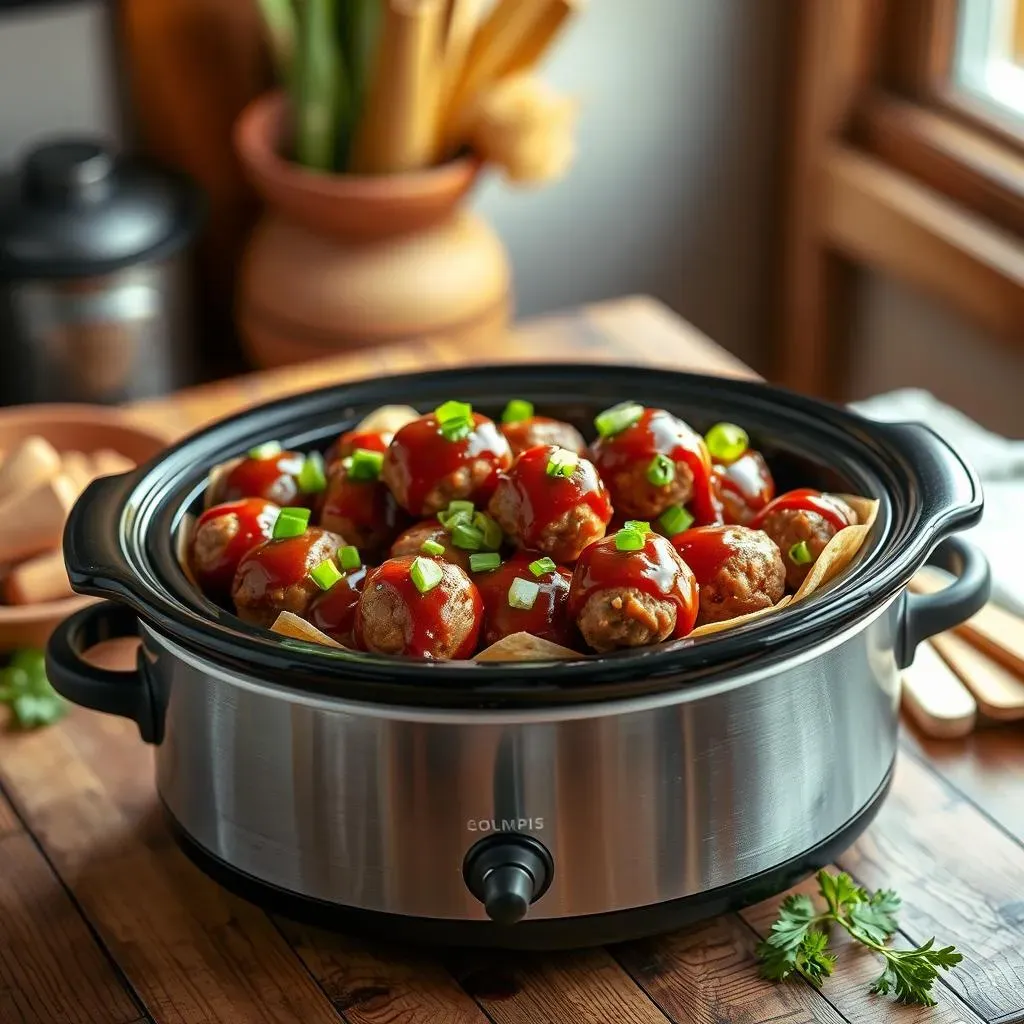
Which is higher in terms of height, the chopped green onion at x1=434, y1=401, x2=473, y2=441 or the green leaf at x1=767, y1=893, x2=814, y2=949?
the chopped green onion at x1=434, y1=401, x2=473, y2=441

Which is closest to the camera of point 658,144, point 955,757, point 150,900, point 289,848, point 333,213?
point 289,848

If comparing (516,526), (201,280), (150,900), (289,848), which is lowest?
(201,280)

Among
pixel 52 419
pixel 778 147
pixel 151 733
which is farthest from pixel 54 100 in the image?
pixel 151 733

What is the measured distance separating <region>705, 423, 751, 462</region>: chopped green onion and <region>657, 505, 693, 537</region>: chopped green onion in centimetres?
8

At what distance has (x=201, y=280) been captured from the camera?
2.46 m

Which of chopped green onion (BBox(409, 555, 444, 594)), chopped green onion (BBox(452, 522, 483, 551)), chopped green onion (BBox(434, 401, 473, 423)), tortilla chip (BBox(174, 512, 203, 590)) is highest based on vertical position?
chopped green onion (BBox(434, 401, 473, 423))

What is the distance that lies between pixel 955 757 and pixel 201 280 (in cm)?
151

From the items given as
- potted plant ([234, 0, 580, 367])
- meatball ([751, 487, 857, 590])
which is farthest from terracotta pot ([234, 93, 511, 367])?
meatball ([751, 487, 857, 590])

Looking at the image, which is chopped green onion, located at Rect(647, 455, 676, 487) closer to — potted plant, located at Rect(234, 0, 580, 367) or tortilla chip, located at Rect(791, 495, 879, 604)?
tortilla chip, located at Rect(791, 495, 879, 604)

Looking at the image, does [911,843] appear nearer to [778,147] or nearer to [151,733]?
[151,733]

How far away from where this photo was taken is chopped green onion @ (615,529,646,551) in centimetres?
100

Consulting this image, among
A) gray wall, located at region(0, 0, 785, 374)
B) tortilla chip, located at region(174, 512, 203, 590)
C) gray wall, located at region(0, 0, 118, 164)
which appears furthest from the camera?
→ gray wall, located at region(0, 0, 785, 374)

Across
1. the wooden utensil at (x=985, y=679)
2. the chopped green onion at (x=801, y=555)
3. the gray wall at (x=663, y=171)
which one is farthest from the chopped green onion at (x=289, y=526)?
the gray wall at (x=663, y=171)

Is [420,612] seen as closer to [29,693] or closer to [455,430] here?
[455,430]
